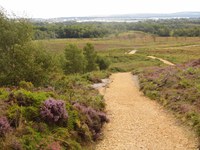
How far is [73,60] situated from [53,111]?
40.9 metres

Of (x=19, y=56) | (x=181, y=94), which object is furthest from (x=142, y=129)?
(x=19, y=56)

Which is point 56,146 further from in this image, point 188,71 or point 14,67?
point 188,71

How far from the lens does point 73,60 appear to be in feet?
177

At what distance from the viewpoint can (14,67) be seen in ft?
80.2

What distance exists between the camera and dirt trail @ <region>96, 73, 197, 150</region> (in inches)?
543

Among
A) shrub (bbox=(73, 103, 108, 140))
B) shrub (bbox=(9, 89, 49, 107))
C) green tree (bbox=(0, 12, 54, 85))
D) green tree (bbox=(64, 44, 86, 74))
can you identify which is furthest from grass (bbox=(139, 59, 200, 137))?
green tree (bbox=(64, 44, 86, 74))

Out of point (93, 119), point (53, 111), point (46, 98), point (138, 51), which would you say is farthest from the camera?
point (138, 51)

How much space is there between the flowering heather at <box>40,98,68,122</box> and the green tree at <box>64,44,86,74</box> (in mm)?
40194

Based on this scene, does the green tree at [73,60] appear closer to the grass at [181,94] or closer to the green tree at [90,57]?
the green tree at [90,57]

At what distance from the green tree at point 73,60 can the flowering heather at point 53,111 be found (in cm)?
4019

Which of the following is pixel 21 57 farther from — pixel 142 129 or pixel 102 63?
pixel 102 63

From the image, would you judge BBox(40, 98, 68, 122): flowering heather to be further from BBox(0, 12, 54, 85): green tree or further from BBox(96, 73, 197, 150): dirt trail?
BBox(0, 12, 54, 85): green tree

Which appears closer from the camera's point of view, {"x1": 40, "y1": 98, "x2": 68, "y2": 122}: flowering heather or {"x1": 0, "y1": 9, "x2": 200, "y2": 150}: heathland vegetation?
{"x1": 0, "y1": 9, "x2": 200, "y2": 150}: heathland vegetation

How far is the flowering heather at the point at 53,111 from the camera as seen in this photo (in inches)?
506
